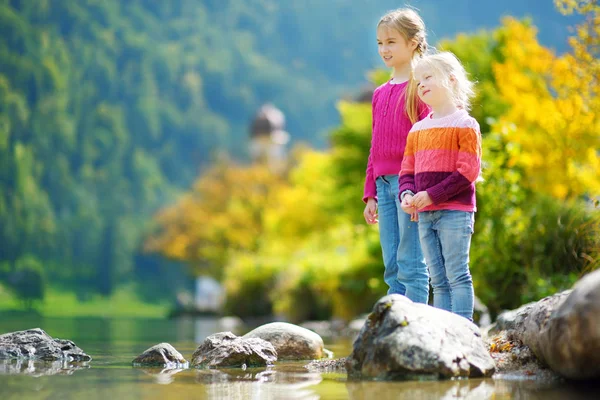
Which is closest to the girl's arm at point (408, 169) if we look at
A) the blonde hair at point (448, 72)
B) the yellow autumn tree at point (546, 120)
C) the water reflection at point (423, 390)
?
the blonde hair at point (448, 72)

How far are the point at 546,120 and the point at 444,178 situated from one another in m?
12.0

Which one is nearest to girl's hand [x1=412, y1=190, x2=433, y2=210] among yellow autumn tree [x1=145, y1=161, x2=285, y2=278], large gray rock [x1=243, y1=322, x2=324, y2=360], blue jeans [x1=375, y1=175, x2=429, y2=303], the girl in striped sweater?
the girl in striped sweater

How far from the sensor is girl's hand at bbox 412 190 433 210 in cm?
466

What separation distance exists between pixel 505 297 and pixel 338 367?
4.63m

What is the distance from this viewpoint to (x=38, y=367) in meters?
4.82

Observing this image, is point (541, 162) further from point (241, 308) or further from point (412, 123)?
point (412, 123)

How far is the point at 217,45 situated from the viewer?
116 m

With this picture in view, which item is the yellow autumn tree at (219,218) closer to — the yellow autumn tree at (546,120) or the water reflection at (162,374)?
the yellow autumn tree at (546,120)

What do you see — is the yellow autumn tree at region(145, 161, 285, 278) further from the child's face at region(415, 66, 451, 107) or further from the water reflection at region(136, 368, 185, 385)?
the child's face at region(415, 66, 451, 107)

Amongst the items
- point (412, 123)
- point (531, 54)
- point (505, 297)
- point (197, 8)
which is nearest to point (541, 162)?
point (531, 54)

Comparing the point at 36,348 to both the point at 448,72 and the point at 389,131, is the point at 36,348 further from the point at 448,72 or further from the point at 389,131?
the point at 448,72

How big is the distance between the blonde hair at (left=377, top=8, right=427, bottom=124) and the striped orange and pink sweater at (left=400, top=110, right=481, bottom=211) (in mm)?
260

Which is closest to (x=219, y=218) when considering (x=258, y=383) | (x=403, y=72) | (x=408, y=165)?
(x=403, y=72)

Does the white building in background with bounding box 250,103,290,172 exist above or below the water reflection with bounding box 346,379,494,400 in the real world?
above
